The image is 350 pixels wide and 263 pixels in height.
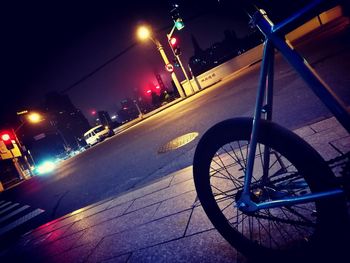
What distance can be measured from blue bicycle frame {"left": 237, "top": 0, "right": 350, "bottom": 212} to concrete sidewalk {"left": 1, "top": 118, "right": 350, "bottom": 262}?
627mm

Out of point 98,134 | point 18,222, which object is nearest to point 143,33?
point 98,134

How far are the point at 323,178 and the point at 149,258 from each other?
1.76m

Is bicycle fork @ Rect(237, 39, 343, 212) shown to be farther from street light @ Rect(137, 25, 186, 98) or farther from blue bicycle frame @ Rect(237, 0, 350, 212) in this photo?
street light @ Rect(137, 25, 186, 98)

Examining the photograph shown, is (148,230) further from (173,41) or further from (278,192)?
(173,41)

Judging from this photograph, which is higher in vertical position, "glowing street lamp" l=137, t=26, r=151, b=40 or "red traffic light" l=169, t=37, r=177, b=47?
"glowing street lamp" l=137, t=26, r=151, b=40

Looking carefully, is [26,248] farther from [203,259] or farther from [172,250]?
[203,259]

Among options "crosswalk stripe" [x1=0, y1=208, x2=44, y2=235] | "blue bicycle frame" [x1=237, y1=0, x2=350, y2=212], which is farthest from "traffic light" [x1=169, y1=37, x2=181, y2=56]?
"blue bicycle frame" [x1=237, y1=0, x2=350, y2=212]

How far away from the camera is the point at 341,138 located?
9.48 feet

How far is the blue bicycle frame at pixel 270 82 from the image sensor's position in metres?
1.42

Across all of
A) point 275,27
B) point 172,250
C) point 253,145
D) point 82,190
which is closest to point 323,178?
point 253,145

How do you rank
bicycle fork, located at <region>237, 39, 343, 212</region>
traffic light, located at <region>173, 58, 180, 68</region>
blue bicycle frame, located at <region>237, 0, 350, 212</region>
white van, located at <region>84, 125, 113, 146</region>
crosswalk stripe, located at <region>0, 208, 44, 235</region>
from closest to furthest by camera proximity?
blue bicycle frame, located at <region>237, 0, 350, 212</region>
bicycle fork, located at <region>237, 39, 343, 212</region>
crosswalk stripe, located at <region>0, 208, 44, 235</region>
traffic light, located at <region>173, 58, 180, 68</region>
white van, located at <region>84, 125, 113, 146</region>

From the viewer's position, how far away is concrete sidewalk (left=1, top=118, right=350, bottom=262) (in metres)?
2.41

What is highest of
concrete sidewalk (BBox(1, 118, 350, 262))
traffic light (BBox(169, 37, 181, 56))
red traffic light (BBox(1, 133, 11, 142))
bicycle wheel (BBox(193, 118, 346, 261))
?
traffic light (BBox(169, 37, 181, 56))

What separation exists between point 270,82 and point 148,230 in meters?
2.19
